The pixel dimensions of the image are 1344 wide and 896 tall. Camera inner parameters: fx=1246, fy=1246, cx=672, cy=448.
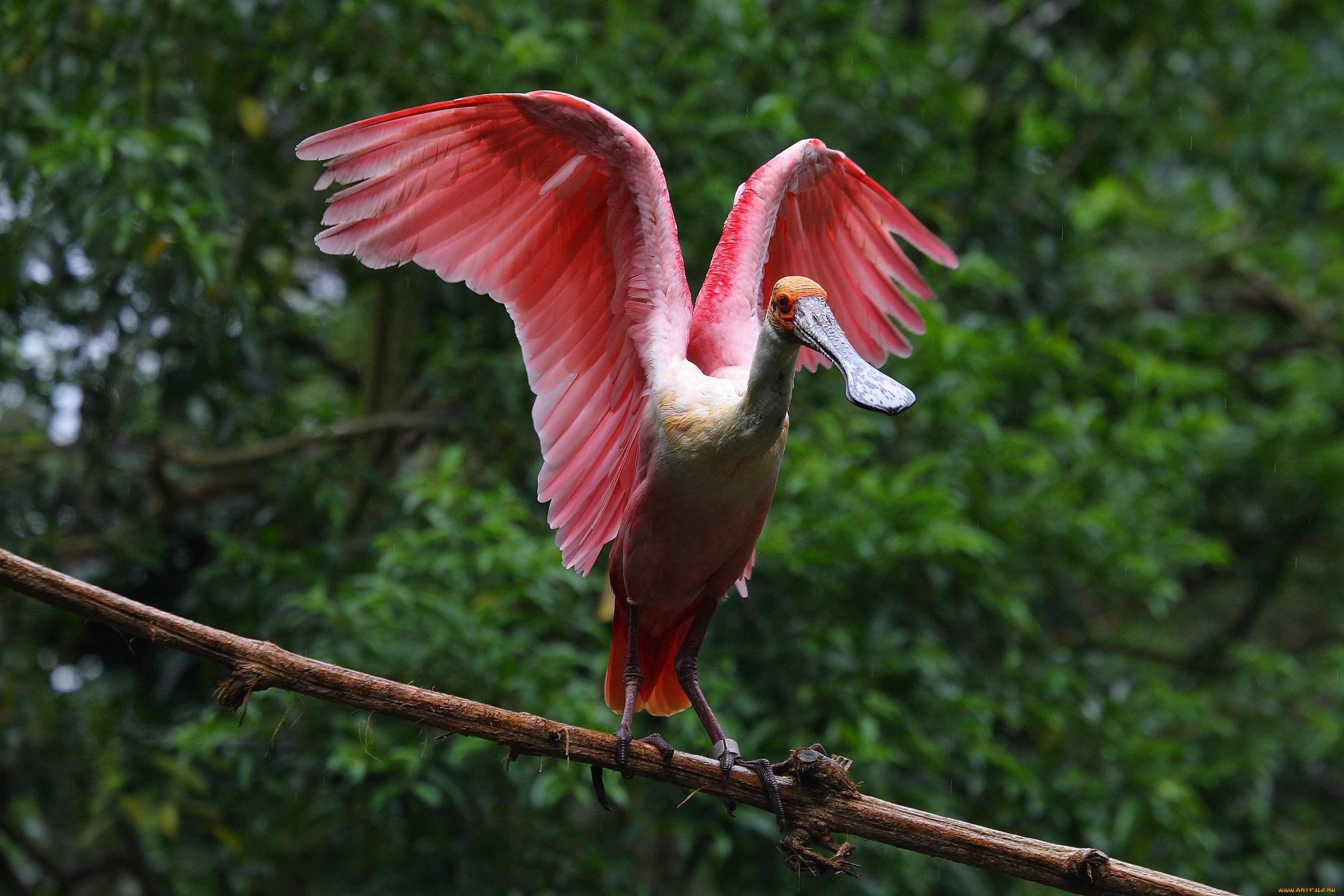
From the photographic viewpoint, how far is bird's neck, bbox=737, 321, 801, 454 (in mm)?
2877

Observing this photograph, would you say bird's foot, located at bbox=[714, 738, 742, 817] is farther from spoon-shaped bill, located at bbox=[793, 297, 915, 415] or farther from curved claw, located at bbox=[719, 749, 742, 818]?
spoon-shaped bill, located at bbox=[793, 297, 915, 415]

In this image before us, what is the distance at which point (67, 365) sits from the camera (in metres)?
5.27

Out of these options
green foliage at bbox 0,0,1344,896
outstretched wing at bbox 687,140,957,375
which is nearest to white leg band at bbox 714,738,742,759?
outstretched wing at bbox 687,140,957,375

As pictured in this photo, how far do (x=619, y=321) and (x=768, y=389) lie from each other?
25.3 inches

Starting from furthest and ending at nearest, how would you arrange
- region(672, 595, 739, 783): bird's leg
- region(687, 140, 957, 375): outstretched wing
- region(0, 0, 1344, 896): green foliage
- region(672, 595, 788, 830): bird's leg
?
region(0, 0, 1344, 896): green foliage → region(687, 140, 957, 375): outstretched wing → region(672, 595, 739, 783): bird's leg → region(672, 595, 788, 830): bird's leg

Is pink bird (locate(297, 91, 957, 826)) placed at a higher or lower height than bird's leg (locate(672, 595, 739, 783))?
higher

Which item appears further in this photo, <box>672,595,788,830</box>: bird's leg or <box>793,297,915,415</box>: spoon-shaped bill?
<box>672,595,788,830</box>: bird's leg

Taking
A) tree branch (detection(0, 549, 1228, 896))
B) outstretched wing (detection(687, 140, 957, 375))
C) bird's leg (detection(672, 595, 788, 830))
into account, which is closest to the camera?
tree branch (detection(0, 549, 1228, 896))

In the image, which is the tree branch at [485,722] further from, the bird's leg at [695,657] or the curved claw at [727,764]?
the bird's leg at [695,657]

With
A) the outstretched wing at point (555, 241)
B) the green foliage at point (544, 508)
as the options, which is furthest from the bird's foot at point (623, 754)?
the green foliage at point (544, 508)

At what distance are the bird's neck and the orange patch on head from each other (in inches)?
0.8

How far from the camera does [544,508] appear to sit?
5547 millimetres

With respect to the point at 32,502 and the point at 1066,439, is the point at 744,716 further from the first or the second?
the point at 32,502

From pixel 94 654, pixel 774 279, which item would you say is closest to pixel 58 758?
pixel 94 654
